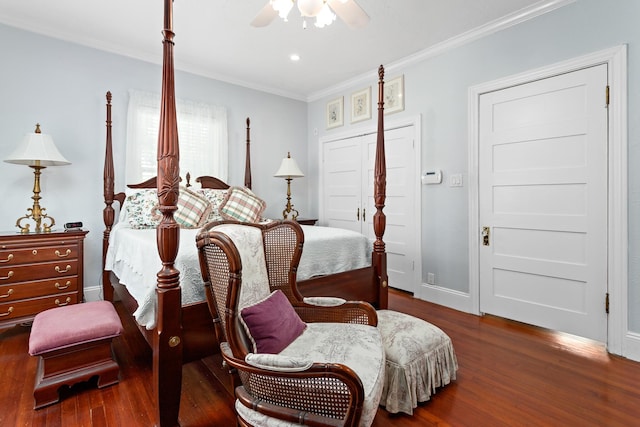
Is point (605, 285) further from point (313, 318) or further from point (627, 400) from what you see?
point (313, 318)

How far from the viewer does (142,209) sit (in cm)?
310

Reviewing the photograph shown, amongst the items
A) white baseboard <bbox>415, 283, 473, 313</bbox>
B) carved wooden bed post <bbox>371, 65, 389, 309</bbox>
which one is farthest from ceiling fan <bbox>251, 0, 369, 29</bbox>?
white baseboard <bbox>415, 283, 473, 313</bbox>

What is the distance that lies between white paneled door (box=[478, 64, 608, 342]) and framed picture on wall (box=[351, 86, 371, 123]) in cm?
149

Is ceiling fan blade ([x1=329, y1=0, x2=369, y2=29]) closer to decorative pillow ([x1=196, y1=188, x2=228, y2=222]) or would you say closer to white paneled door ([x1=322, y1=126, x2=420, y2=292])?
white paneled door ([x1=322, y1=126, x2=420, y2=292])

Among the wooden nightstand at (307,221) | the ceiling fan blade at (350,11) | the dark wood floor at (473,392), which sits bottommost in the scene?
the dark wood floor at (473,392)

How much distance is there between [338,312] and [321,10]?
174cm

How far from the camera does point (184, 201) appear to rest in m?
3.09

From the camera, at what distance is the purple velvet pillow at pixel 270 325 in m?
1.45

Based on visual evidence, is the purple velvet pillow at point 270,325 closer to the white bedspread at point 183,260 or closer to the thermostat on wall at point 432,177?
the white bedspread at point 183,260

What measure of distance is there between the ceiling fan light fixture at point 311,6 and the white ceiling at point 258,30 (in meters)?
1.02

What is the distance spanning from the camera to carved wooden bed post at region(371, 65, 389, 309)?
2580 millimetres

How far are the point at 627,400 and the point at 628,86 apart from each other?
205cm

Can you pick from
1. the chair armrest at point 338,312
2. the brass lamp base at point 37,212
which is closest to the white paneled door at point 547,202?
the chair armrest at point 338,312

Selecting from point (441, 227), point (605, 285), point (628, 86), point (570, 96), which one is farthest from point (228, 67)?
point (605, 285)
